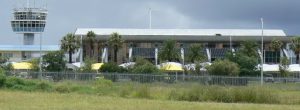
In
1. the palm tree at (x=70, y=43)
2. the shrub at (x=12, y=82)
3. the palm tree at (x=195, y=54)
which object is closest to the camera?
the shrub at (x=12, y=82)

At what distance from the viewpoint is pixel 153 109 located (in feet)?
79.7

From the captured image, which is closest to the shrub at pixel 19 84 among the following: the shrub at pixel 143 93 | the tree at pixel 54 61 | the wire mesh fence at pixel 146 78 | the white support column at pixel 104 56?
the shrub at pixel 143 93

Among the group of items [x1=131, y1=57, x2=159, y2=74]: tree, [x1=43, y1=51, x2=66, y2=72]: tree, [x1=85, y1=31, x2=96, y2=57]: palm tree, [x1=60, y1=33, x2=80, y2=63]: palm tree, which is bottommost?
[x1=131, y1=57, x2=159, y2=74]: tree

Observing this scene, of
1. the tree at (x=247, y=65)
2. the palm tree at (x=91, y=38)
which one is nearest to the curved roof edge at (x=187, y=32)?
the palm tree at (x=91, y=38)

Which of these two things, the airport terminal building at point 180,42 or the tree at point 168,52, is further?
the airport terminal building at point 180,42

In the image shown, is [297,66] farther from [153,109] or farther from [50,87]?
[153,109]

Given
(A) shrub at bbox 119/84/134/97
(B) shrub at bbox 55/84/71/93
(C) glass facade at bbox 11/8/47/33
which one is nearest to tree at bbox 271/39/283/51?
(C) glass facade at bbox 11/8/47/33

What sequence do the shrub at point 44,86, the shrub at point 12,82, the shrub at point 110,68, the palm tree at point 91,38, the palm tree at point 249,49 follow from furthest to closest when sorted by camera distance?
the palm tree at point 91,38 < the palm tree at point 249,49 < the shrub at point 110,68 < the shrub at point 12,82 < the shrub at point 44,86

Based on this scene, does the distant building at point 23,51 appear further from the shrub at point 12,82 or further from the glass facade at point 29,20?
the shrub at point 12,82

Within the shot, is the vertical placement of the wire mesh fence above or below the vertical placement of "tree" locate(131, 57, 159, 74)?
below

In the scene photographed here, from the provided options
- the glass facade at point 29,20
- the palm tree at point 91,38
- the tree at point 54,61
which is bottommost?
the tree at point 54,61

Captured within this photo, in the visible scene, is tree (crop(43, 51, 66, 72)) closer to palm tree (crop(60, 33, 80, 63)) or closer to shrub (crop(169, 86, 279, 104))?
palm tree (crop(60, 33, 80, 63))

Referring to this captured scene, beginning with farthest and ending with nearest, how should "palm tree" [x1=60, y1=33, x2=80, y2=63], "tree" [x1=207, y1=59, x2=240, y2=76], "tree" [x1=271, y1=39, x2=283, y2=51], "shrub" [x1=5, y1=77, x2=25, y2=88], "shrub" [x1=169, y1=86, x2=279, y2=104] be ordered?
"tree" [x1=271, y1=39, x2=283, y2=51] → "palm tree" [x1=60, y1=33, x2=80, y2=63] → "tree" [x1=207, y1=59, x2=240, y2=76] → "shrub" [x1=5, y1=77, x2=25, y2=88] → "shrub" [x1=169, y1=86, x2=279, y2=104]

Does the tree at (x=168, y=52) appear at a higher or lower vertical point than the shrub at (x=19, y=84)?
higher
